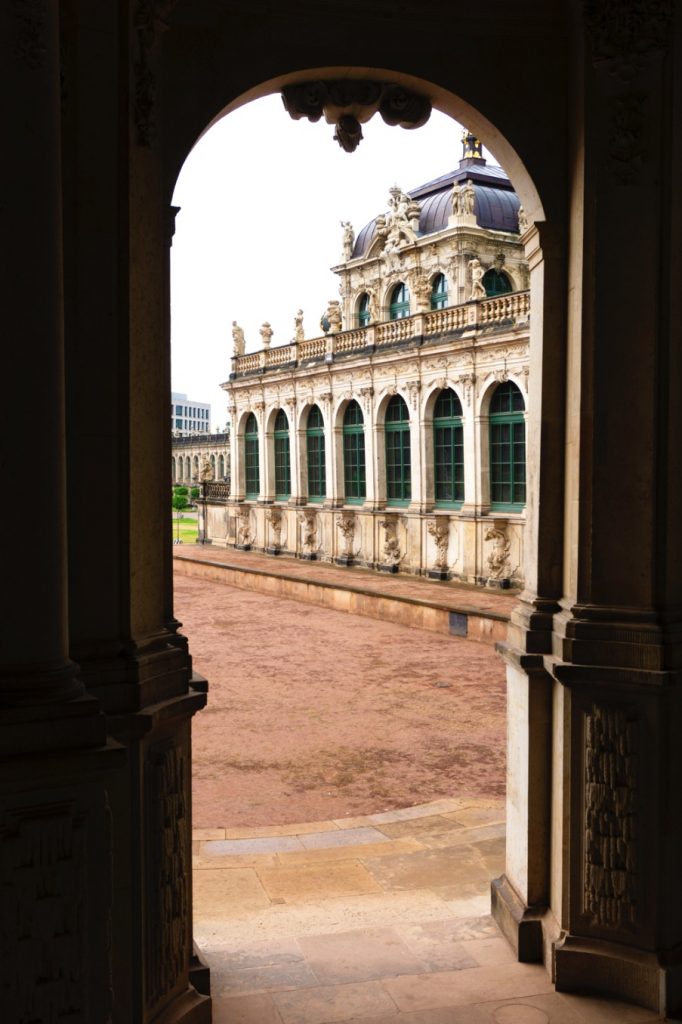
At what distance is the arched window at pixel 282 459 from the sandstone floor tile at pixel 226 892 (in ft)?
89.3

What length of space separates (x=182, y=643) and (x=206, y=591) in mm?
22476

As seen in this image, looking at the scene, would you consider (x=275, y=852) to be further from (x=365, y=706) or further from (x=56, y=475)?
(x=365, y=706)

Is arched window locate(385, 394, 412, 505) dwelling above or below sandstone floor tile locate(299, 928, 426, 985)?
above

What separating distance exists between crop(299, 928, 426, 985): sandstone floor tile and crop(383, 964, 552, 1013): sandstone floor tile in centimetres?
13

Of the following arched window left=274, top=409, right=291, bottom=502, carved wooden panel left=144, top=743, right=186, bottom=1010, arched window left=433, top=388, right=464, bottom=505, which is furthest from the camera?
arched window left=274, top=409, right=291, bottom=502

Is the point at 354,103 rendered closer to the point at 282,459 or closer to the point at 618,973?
the point at 618,973

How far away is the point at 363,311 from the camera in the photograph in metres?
36.8

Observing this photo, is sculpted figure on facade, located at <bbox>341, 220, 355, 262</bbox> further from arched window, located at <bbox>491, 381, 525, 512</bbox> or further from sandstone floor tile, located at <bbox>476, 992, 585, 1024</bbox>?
sandstone floor tile, located at <bbox>476, 992, 585, 1024</bbox>

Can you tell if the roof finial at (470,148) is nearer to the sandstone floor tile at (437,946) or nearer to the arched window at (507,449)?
the arched window at (507,449)

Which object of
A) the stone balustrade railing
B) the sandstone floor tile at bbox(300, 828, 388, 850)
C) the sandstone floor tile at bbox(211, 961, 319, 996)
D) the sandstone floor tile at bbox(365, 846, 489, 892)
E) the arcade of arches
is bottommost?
the sandstone floor tile at bbox(300, 828, 388, 850)

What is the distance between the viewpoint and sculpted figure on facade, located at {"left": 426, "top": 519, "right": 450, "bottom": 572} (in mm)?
25109

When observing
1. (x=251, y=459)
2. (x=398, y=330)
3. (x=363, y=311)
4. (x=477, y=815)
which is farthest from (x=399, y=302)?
(x=477, y=815)

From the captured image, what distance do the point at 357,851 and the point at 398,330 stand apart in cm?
2244

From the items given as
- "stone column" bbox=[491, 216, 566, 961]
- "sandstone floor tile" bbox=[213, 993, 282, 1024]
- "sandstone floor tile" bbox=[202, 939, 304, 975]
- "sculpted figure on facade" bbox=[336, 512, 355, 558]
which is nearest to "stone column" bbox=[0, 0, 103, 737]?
"sandstone floor tile" bbox=[213, 993, 282, 1024]
